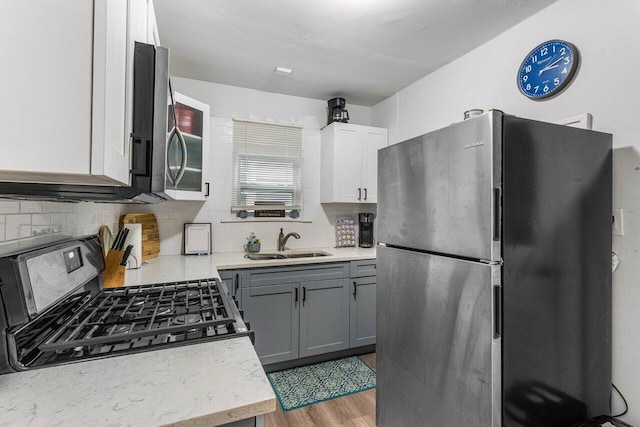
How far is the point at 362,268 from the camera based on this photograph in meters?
2.82

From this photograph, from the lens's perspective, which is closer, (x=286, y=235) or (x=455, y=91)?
(x=455, y=91)

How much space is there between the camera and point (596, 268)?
1434 millimetres

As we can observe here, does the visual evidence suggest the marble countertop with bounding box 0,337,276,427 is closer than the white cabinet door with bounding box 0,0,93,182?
No

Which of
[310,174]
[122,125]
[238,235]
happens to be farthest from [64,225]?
[310,174]

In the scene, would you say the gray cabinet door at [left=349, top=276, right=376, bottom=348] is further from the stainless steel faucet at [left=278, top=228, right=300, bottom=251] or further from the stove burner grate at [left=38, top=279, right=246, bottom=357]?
the stove burner grate at [left=38, top=279, right=246, bottom=357]

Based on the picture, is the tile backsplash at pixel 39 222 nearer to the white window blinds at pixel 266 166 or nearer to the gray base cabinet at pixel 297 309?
the gray base cabinet at pixel 297 309

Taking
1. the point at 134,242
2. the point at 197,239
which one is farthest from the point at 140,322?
the point at 197,239

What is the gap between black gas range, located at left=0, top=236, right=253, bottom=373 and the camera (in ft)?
2.58

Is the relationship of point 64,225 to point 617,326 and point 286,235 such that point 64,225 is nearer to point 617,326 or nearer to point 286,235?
point 286,235

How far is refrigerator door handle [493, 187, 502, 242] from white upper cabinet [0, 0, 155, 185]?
4.06 ft

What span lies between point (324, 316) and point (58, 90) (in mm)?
2457

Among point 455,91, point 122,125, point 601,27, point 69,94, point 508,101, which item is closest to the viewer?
point 69,94

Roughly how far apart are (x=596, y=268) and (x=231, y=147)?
2.83 metres

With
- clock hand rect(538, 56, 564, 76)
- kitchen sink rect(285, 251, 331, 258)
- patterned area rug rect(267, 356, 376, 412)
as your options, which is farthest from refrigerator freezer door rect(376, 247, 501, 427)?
clock hand rect(538, 56, 564, 76)
